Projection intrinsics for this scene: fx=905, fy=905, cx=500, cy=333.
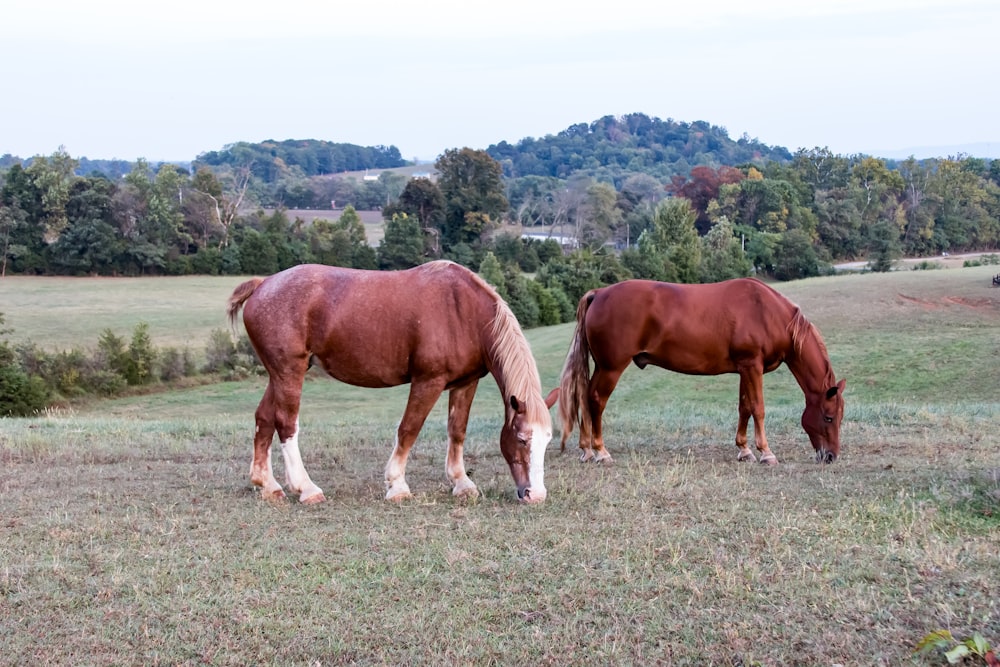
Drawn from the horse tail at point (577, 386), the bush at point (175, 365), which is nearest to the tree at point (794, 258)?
the bush at point (175, 365)

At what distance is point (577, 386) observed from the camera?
958 cm

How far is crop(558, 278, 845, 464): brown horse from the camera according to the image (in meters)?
9.40

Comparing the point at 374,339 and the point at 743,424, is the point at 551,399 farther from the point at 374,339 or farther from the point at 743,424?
the point at 743,424

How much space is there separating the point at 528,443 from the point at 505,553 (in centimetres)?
137

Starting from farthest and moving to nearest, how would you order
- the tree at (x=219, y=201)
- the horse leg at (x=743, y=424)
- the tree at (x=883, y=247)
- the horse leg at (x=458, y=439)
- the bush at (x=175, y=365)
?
the tree at (x=219, y=201), the tree at (x=883, y=247), the bush at (x=175, y=365), the horse leg at (x=743, y=424), the horse leg at (x=458, y=439)

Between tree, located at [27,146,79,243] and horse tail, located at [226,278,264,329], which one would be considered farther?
tree, located at [27,146,79,243]

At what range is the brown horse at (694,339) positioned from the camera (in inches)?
370

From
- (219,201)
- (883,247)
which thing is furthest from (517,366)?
(219,201)

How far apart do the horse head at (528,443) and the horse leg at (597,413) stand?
2.15m

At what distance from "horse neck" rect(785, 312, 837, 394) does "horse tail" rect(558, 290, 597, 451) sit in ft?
6.94

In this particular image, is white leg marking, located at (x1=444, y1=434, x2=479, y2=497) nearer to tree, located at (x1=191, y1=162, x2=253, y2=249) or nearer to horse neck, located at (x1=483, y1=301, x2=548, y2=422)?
horse neck, located at (x1=483, y1=301, x2=548, y2=422)

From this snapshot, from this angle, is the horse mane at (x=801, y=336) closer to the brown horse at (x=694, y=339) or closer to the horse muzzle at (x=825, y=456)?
the brown horse at (x=694, y=339)

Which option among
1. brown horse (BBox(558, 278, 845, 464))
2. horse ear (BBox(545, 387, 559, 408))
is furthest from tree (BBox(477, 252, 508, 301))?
horse ear (BBox(545, 387, 559, 408))

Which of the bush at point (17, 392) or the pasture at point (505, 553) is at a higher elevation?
the pasture at point (505, 553)
